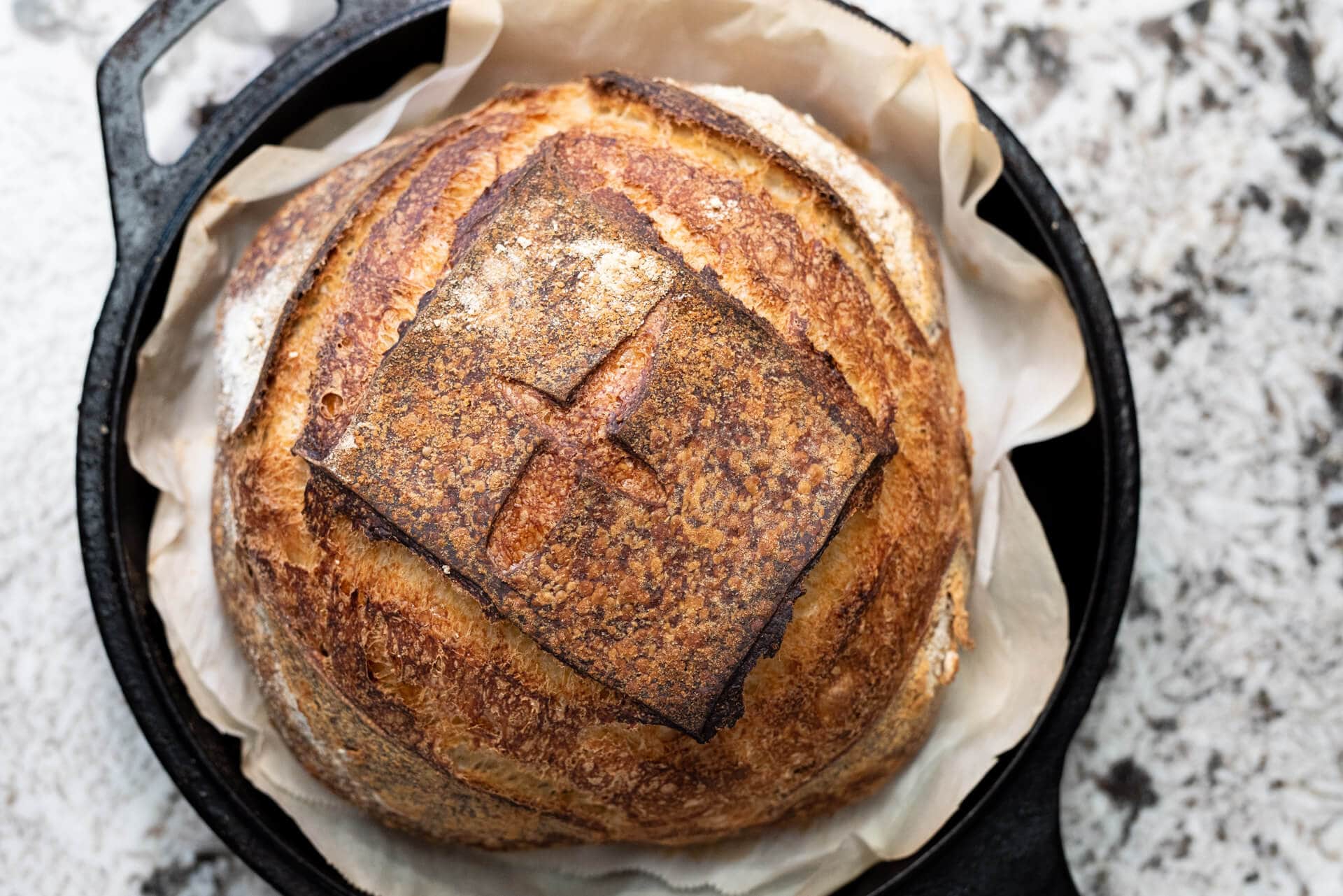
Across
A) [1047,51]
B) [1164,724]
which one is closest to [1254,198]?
[1047,51]

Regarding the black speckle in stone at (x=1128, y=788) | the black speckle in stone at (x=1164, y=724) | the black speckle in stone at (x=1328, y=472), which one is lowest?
the black speckle in stone at (x=1128, y=788)

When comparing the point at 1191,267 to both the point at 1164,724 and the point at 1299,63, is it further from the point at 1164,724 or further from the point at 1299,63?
the point at 1164,724

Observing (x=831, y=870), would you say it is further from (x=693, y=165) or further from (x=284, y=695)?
(x=693, y=165)

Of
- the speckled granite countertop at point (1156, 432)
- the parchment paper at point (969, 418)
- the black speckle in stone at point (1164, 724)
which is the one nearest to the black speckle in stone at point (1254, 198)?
the speckled granite countertop at point (1156, 432)

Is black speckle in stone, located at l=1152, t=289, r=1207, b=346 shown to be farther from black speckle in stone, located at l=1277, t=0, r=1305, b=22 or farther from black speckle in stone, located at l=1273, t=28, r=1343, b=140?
black speckle in stone, located at l=1277, t=0, r=1305, b=22

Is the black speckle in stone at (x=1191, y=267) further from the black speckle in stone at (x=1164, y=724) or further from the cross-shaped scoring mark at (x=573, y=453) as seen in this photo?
the cross-shaped scoring mark at (x=573, y=453)

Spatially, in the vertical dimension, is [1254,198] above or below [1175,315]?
above

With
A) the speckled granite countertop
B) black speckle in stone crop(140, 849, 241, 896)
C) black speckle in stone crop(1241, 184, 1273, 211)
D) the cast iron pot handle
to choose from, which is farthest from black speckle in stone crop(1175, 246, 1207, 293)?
black speckle in stone crop(140, 849, 241, 896)
